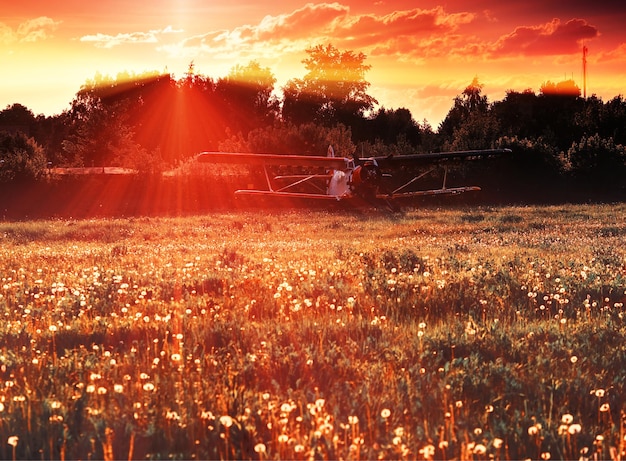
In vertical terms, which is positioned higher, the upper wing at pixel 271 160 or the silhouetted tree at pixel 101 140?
the silhouetted tree at pixel 101 140

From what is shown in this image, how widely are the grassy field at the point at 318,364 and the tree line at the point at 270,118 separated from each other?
204ft

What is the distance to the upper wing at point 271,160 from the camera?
38938 mm

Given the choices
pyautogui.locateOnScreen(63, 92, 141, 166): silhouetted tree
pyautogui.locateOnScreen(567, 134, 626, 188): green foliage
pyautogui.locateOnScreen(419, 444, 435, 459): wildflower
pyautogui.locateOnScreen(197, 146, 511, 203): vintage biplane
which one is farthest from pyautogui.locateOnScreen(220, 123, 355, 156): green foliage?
pyautogui.locateOnScreen(419, 444, 435, 459): wildflower

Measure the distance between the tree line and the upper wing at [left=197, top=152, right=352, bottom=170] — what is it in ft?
107

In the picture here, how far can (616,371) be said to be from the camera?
822 centimetres

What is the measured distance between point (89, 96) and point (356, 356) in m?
146

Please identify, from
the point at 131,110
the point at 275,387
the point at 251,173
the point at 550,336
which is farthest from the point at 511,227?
the point at 131,110

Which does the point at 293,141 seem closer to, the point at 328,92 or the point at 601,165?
the point at 601,165

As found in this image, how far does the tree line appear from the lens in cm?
9201

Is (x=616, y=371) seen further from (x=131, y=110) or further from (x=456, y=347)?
(x=131, y=110)

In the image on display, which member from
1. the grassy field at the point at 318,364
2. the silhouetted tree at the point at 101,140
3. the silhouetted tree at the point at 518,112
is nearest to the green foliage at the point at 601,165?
the silhouetted tree at the point at 518,112

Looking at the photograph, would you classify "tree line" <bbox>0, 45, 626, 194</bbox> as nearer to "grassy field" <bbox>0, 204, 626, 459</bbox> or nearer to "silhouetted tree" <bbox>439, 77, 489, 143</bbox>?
"silhouetted tree" <bbox>439, 77, 489, 143</bbox>

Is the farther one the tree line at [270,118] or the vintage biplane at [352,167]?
the tree line at [270,118]

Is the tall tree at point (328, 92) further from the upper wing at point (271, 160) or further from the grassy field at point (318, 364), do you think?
the grassy field at point (318, 364)
